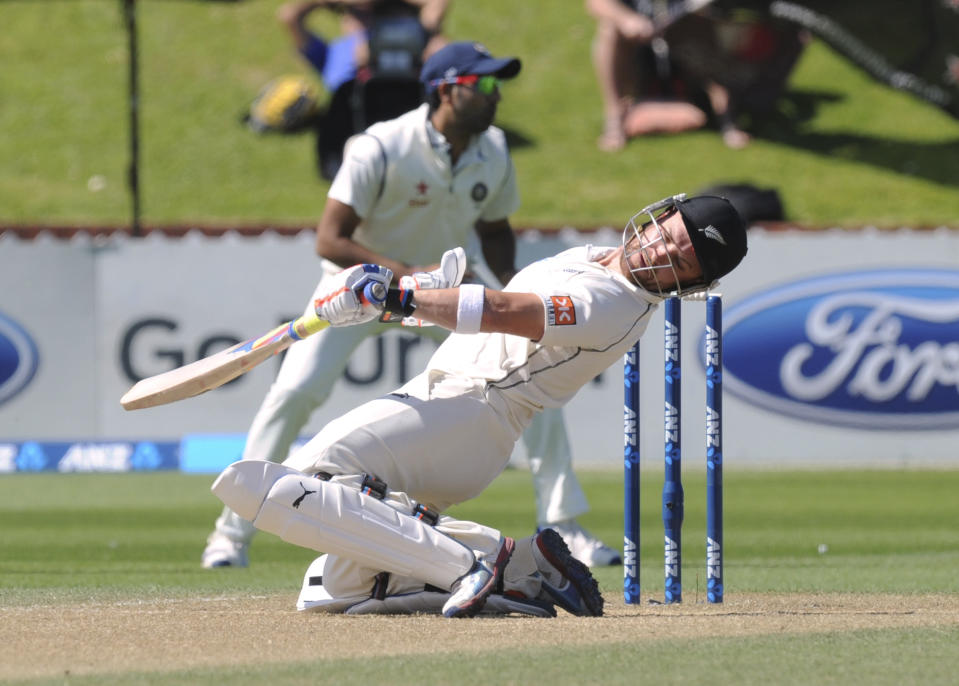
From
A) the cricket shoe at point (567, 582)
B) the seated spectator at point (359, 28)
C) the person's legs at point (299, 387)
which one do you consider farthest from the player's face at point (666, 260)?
the seated spectator at point (359, 28)

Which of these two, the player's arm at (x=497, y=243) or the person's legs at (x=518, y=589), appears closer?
the person's legs at (x=518, y=589)

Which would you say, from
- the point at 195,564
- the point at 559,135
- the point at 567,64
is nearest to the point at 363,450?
the point at 195,564

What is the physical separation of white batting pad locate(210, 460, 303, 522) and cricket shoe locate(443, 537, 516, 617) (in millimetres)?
655

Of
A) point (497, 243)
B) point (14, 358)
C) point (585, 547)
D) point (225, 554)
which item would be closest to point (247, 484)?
point (225, 554)

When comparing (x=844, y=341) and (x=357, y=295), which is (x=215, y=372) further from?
(x=844, y=341)

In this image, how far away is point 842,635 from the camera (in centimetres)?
450

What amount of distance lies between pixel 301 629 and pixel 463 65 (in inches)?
113

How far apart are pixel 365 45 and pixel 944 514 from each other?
13.1 m

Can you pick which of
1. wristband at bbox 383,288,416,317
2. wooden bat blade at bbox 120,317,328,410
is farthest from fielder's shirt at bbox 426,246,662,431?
wooden bat blade at bbox 120,317,328,410

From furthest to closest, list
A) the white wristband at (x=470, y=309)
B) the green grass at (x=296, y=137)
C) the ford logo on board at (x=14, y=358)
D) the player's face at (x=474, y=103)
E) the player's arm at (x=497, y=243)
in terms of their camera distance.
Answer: the green grass at (x=296, y=137), the ford logo on board at (x=14, y=358), the player's arm at (x=497, y=243), the player's face at (x=474, y=103), the white wristband at (x=470, y=309)

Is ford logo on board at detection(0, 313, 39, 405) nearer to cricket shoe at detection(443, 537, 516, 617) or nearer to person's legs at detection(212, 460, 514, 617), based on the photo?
person's legs at detection(212, 460, 514, 617)

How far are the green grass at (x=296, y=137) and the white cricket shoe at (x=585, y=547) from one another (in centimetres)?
1359

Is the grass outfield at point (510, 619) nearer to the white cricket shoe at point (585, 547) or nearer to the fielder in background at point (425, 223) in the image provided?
the white cricket shoe at point (585, 547)

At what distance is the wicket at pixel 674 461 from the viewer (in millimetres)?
5406
